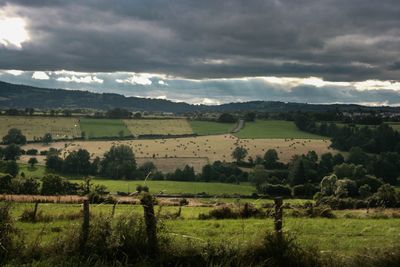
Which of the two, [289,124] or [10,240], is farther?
[289,124]

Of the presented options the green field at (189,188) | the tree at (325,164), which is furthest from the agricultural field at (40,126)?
the tree at (325,164)

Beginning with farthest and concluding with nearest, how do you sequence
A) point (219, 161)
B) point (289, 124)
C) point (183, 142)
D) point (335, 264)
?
1. point (289, 124)
2. point (183, 142)
3. point (219, 161)
4. point (335, 264)

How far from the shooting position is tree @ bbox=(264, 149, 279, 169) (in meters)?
126

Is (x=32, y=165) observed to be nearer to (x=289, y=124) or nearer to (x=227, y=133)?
(x=227, y=133)

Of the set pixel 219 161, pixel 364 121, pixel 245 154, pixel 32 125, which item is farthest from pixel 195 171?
pixel 364 121

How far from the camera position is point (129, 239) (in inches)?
499

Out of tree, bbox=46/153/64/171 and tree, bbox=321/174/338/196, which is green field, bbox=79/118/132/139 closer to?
tree, bbox=46/153/64/171

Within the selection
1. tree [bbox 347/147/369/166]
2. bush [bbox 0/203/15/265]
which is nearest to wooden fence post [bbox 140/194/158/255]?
bush [bbox 0/203/15/265]

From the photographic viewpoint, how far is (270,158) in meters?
128

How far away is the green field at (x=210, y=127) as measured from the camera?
16165 cm

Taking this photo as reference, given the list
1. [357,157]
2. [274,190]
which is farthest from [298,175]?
[357,157]

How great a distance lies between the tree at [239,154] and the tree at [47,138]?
176ft

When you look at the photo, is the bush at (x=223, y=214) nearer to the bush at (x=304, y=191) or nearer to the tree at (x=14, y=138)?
the bush at (x=304, y=191)

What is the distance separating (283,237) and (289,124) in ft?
530
